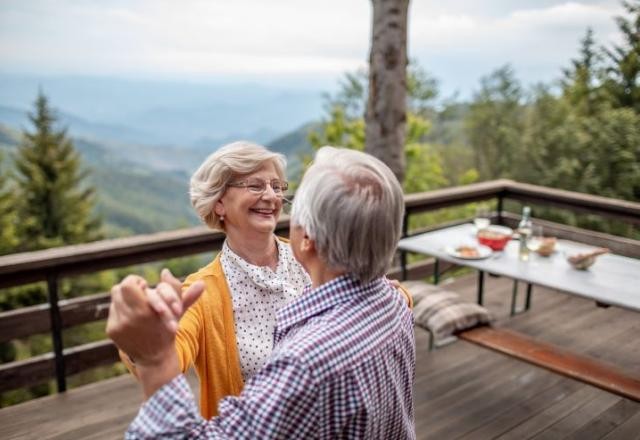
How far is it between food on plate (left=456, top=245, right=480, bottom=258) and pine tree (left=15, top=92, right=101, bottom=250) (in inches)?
916

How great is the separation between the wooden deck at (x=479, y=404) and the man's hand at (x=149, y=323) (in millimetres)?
1751

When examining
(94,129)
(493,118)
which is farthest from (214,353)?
(94,129)

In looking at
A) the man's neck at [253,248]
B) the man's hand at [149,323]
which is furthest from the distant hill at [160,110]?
the man's hand at [149,323]

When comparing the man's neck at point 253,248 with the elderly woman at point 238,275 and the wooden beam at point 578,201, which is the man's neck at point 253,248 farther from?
the wooden beam at point 578,201

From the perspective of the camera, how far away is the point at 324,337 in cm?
79

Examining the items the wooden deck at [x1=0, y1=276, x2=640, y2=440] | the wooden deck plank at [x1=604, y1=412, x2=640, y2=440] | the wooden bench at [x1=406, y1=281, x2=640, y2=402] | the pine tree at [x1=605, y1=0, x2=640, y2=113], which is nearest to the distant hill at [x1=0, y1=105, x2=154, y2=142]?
the pine tree at [x1=605, y1=0, x2=640, y2=113]

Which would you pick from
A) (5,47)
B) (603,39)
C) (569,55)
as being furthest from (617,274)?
(5,47)

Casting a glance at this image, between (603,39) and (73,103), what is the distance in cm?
18776

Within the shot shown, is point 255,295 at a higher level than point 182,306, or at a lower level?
lower

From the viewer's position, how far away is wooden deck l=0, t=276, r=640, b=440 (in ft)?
7.45

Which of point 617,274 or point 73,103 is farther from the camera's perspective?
point 73,103

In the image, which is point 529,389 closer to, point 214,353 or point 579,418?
point 579,418

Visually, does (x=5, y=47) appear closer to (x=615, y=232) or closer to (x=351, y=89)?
(x=351, y=89)

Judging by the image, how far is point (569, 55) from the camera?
1914 centimetres
